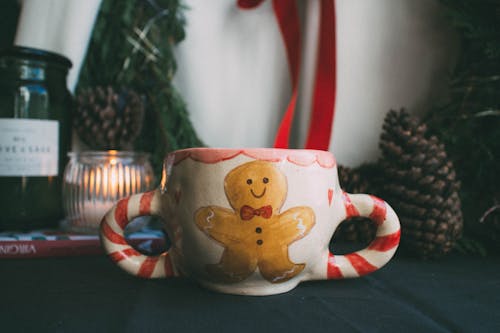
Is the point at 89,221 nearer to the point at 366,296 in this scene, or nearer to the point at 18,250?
the point at 18,250

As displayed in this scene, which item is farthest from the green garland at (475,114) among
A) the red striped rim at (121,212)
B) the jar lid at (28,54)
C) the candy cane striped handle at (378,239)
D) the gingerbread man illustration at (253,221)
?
the jar lid at (28,54)

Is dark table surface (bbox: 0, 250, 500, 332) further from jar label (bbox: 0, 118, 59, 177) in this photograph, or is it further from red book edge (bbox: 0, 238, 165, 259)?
jar label (bbox: 0, 118, 59, 177)

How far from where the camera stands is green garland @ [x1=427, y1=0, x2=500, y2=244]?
1.70 feet

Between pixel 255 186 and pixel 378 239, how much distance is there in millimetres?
141

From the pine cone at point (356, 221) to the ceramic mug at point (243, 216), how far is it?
0.18 meters

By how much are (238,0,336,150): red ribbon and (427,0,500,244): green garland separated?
168 mm

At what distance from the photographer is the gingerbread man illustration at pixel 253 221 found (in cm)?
28

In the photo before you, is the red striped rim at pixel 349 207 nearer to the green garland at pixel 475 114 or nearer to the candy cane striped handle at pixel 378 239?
the candy cane striped handle at pixel 378 239

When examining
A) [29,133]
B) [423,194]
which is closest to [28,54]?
[29,133]

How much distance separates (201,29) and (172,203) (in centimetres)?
44

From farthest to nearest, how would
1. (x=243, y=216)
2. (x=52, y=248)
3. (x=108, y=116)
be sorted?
(x=108, y=116), (x=52, y=248), (x=243, y=216)

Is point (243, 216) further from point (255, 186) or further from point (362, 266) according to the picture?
point (362, 266)

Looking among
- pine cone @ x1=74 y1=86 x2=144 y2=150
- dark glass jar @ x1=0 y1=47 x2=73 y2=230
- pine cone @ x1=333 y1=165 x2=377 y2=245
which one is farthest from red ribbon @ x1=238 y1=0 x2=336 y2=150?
dark glass jar @ x1=0 y1=47 x2=73 y2=230

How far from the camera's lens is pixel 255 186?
0.94 feet
